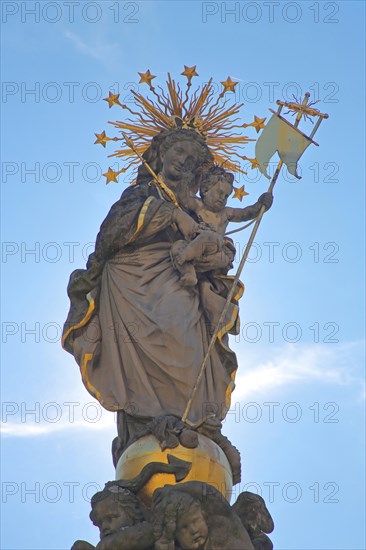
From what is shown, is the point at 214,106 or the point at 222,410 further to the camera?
the point at 214,106

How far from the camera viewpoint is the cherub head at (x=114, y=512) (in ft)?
63.7

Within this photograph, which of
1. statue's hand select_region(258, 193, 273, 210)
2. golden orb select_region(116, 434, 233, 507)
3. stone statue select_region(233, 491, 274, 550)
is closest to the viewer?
stone statue select_region(233, 491, 274, 550)

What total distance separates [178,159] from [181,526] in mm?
5842

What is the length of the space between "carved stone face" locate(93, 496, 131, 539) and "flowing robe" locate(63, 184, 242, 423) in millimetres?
1478

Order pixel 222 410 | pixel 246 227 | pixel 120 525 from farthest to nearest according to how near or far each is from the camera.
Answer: pixel 246 227 < pixel 222 410 < pixel 120 525

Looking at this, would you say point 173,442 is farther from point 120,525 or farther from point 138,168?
point 138,168

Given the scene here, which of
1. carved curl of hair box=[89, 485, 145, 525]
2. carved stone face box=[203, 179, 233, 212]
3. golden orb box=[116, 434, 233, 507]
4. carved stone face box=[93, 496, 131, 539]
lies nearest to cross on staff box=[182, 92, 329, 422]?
carved stone face box=[203, 179, 233, 212]

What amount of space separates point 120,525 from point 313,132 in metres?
6.06

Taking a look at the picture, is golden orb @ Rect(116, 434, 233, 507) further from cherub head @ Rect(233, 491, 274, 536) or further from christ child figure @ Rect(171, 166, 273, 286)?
christ child figure @ Rect(171, 166, 273, 286)

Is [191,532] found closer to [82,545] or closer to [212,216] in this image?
[82,545]

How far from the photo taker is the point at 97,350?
2148cm

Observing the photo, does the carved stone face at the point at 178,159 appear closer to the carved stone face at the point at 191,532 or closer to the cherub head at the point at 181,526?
the cherub head at the point at 181,526

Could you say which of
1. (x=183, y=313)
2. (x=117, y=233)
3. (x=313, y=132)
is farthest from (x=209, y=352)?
(x=313, y=132)

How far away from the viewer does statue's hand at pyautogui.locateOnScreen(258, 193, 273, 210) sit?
73.9 ft
